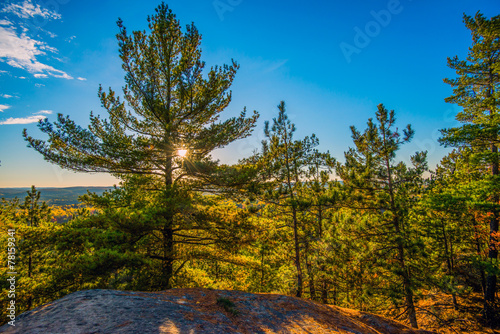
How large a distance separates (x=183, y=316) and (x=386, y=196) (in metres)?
10.3

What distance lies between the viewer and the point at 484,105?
9422 millimetres

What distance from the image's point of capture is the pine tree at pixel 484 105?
8180 mm

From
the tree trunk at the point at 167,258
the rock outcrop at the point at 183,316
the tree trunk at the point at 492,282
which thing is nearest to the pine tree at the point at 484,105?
the tree trunk at the point at 492,282

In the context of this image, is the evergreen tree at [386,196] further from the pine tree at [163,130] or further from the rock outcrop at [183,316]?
the pine tree at [163,130]

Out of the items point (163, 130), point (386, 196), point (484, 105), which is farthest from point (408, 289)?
point (163, 130)

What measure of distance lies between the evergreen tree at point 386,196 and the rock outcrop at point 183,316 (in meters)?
3.05

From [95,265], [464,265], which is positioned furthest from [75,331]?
[464,265]

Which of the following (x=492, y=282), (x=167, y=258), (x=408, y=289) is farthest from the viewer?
(x=492, y=282)

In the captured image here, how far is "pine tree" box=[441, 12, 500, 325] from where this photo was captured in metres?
8.18

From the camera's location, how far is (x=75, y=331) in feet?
11.4

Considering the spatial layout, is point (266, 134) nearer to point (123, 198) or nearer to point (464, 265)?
point (123, 198)

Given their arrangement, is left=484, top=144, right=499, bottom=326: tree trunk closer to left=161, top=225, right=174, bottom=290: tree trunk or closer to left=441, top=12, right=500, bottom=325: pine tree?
left=441, top=12, right=500, bottom=325: pine tree

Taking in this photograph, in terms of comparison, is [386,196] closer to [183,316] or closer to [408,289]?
[408,289]

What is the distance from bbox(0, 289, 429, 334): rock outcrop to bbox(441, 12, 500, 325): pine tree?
25.3 feet
